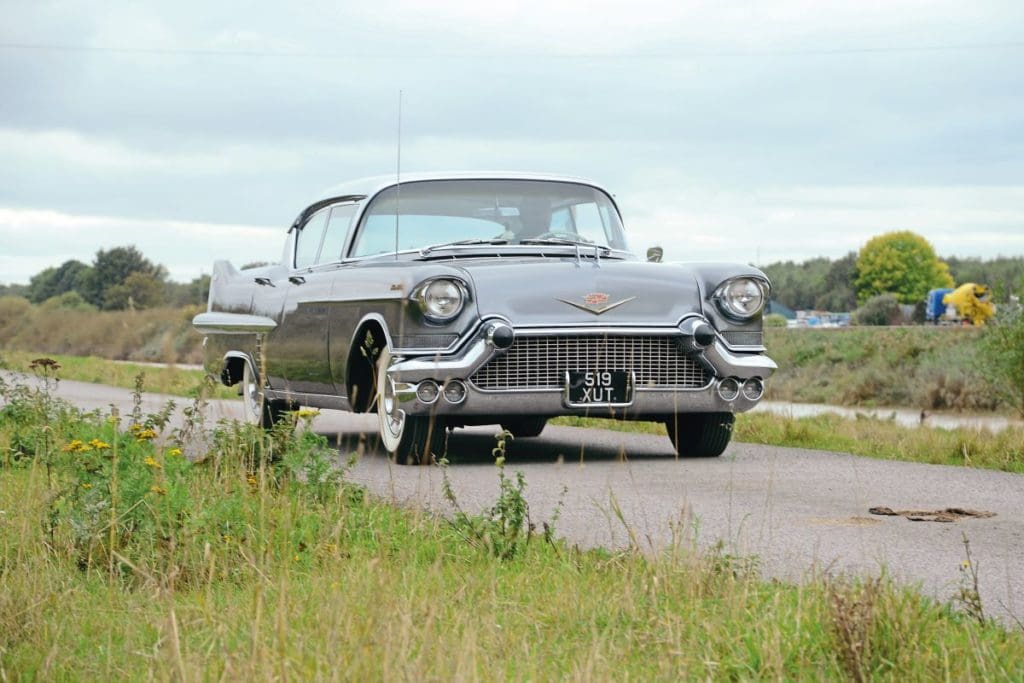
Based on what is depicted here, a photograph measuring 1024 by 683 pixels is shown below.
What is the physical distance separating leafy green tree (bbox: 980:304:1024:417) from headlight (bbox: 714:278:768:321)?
24.8ft

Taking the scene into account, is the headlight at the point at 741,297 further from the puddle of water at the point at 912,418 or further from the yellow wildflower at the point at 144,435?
the yellow wildflower at the point at 144,435

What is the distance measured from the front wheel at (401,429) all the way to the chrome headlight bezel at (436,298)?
0.39 metres

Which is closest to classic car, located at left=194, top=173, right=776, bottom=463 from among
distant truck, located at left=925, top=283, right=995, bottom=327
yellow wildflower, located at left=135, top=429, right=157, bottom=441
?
yellow wildflower, located at left=135, top=429, right=157, bottom=441

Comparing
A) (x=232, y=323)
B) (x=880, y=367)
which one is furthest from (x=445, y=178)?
(x=880, y=367)

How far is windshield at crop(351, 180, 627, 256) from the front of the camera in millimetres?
9672

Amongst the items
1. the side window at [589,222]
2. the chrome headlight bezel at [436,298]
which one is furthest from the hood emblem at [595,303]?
the side window at [589,222]

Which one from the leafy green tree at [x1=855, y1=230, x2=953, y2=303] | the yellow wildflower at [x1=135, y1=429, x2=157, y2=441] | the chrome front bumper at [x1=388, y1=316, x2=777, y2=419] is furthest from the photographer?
the leafy green tree at [x1=855, y1=230, x2=953, y2=303]

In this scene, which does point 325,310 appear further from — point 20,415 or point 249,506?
point 249,506

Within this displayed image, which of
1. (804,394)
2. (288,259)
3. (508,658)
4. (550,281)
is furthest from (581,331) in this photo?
(804,394)

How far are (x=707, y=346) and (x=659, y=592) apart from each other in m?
4.64

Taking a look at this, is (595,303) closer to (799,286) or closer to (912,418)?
(912,418)

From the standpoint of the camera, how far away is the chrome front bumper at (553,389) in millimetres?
8383

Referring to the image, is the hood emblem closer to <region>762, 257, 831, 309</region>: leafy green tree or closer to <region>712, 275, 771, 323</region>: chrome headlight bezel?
<region>712, 275, 771, 323</region>: chrome headlight bezel

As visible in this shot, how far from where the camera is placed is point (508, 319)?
334 inches
